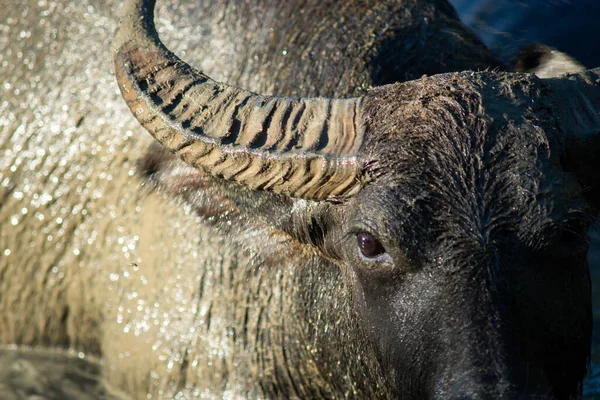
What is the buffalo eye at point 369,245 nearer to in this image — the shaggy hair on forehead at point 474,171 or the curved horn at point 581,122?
the shaggy hair on forehead at point 474,171

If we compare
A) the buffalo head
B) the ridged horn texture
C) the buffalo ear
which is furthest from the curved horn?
the buffalo ear

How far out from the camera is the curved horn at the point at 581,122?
396 centimetres

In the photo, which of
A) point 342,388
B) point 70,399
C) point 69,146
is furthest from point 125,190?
point 342,388

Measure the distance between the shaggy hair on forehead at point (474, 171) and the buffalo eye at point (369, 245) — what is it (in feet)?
0.59

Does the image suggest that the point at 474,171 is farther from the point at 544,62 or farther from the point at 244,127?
the point at 544,62

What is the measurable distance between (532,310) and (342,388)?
63.3 inches

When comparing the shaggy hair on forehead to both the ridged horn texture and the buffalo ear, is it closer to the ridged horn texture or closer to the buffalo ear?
the ridged horn texture

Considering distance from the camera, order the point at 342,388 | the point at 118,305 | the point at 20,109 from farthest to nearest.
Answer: the point at 20,109, the point at 118,305, the point at 342,388

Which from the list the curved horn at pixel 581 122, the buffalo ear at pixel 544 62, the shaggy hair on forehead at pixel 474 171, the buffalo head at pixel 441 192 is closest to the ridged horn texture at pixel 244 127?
the buffalo head at pixel 441 192

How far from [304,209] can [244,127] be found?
55 cm

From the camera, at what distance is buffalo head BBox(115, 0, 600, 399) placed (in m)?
3.68

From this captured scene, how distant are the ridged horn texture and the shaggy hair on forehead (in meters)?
0.21

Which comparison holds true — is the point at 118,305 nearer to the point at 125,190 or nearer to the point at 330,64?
the point at 125,190

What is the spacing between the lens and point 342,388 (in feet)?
16.3
